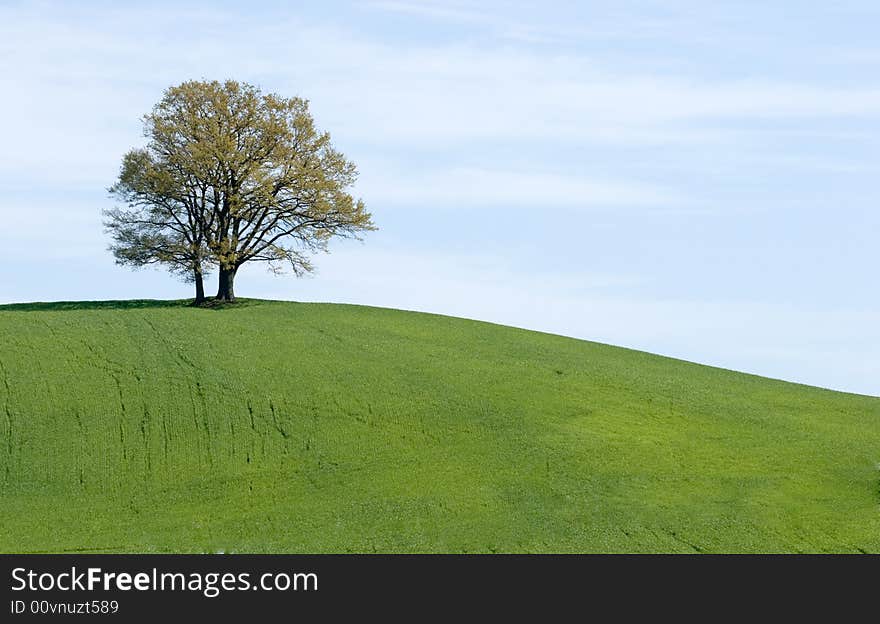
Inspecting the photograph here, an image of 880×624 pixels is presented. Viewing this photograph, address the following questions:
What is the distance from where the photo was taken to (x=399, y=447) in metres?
39.1

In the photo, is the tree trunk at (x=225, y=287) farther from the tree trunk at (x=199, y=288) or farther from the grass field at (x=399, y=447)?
the grass field at (x=399, y=447)

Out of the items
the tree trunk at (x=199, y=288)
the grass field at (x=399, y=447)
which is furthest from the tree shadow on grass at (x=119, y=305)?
the grass field at (x=399, y=447)

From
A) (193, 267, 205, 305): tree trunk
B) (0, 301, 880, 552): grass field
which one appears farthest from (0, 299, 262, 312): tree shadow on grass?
(0, 301, 880, 552): grass field

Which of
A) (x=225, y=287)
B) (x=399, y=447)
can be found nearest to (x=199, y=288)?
(x=225, y=287)

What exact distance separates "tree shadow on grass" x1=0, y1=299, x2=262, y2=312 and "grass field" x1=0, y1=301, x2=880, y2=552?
695 cm

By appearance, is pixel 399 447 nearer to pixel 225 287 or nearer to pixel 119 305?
pixel 225 287

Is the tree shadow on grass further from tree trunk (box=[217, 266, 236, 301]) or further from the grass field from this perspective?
the grass field

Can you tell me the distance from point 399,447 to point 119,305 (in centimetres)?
2830

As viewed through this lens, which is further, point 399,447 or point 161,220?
point 161,220

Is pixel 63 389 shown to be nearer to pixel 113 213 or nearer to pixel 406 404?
pixel 406 404

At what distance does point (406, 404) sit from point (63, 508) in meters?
13.3
